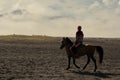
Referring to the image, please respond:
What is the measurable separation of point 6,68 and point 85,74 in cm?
488

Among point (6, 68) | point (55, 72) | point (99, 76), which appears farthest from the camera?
point (6, 68)

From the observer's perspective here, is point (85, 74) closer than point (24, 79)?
No

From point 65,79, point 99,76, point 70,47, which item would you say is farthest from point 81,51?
point 65,79

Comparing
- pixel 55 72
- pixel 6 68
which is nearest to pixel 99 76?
pixel 55 72

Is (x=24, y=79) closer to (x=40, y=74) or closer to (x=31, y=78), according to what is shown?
(x=31, y=78)

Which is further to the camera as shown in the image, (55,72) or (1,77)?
→ (55,72)

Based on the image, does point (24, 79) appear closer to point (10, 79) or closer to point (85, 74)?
point (10, 79)

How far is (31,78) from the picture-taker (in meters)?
20.3

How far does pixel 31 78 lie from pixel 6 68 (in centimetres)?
498

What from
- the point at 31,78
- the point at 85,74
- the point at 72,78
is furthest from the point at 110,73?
the point at 31,78

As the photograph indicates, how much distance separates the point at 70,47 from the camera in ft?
82.5

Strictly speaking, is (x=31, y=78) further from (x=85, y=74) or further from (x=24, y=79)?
(x=85, y=74)

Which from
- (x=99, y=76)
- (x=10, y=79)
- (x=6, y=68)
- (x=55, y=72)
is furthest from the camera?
(x=6, y=68)

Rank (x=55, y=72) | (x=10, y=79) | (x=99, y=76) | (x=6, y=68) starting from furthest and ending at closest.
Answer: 1. (x=6, y=68)
2. (x=55, y=72)
3. (x=99, y=76)
4. (x=10, y=79)
